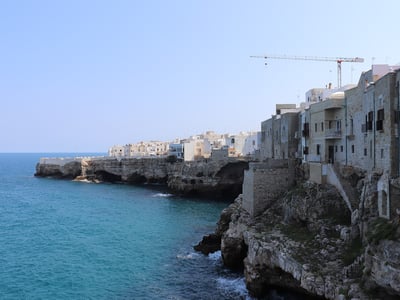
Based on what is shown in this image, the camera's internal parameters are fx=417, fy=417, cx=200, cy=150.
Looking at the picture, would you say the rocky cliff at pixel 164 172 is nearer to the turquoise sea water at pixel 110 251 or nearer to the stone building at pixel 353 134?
the turquoise sea water at pixel 110 251

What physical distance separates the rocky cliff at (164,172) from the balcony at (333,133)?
3498cm

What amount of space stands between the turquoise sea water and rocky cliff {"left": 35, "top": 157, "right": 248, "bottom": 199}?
6185mm

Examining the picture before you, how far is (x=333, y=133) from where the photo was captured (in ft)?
105

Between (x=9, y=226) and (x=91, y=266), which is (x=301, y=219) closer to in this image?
(x=91, y=266)

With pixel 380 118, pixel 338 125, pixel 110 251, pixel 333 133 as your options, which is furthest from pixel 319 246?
pixel 110 251

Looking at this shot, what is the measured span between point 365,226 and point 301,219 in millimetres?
7076

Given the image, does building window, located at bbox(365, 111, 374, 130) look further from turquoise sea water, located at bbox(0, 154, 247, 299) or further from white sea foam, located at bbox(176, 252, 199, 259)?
white sea foam, located at bbox(176, 252, 199, 259)

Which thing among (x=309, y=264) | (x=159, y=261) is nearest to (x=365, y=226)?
(x=309, y=264)

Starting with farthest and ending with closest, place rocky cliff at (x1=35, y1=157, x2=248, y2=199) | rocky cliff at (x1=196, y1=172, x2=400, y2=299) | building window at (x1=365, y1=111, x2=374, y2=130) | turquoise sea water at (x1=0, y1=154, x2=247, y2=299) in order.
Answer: rocky cliff at (x1=35, y1=157, x2=248, y2=199)
turquoise sea water at (x1=0, y1=154, x2=247, y2=299)
building window at (x1=365, y1=111, x2=374, y2=130)
rocky cliff at (x1=196, y1=172, x2=400, y2=299)

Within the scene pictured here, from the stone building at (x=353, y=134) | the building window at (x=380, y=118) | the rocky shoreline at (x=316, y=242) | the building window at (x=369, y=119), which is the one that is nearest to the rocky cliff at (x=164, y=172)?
the stone building at (x=353, y=134)

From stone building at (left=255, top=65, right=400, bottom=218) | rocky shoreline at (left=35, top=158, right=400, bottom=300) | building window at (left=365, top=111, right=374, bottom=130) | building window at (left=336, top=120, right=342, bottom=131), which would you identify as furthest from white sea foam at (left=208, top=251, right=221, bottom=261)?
building window at (left=365, top=111, right=374, bottom=130)

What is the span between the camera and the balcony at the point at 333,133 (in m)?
31.6

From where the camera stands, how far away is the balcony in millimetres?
31553

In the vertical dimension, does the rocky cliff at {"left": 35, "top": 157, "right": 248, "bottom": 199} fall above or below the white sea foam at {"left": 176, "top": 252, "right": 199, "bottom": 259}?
above
